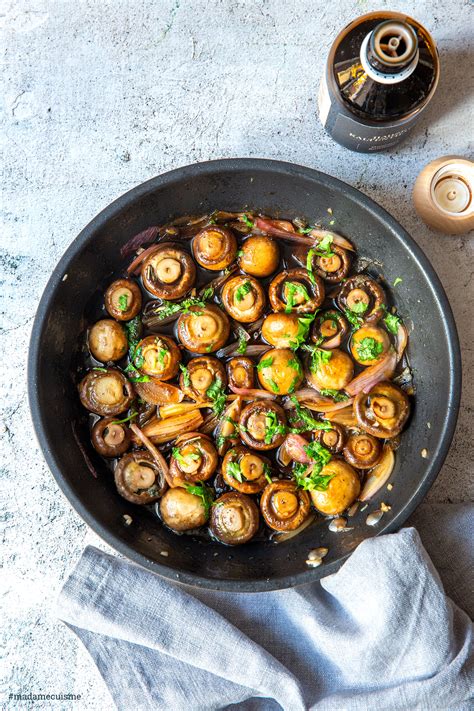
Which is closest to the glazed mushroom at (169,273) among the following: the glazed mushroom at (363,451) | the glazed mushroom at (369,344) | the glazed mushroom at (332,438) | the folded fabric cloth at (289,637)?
the glazed mushroom at (369,344)

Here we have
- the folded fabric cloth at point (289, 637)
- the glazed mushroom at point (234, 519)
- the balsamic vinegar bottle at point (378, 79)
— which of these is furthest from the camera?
the glazed mushroom at point (234, 519)

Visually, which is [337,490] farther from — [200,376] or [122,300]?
[122,300]

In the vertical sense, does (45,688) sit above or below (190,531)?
below

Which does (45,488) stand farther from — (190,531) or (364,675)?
(364,675)

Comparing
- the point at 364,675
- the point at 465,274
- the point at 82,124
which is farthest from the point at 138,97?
the point at 364,675

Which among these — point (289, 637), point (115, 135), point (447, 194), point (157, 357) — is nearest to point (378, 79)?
point (447, 194)

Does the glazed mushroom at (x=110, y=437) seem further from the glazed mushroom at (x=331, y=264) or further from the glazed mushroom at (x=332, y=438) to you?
the glazed mushroom at (x=331, y=264)

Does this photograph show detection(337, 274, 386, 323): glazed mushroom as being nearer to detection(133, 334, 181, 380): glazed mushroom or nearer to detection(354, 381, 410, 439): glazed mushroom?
detection(354, 381, 410, 439): glazed mushroom
